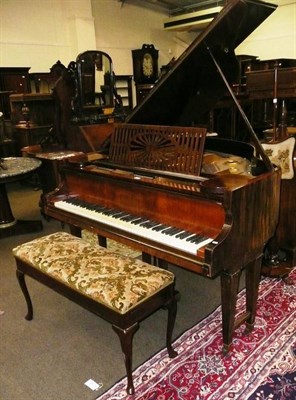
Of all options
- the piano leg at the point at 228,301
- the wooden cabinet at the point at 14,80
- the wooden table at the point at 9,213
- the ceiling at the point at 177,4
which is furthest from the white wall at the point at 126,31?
the piano leg at the point at 228,301

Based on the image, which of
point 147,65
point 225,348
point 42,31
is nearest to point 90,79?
point 42,31

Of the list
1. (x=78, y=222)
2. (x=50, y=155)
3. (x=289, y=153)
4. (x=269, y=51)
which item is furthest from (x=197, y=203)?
(x=269, y=51)

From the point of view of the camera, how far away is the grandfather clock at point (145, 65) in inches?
382

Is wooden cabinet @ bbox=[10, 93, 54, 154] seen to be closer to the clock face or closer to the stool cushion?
the stool cushion

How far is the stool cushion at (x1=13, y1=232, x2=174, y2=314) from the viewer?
1.62 m

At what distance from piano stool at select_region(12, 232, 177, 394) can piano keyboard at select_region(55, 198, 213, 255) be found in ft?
0.62

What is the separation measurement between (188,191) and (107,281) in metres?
0.60

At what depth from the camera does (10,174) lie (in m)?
3.34

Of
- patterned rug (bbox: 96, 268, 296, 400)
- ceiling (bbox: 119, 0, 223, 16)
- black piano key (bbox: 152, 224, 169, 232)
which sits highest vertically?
ceiling (bbox: 119, 0, 223, 16)

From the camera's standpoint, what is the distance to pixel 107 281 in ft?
5.57

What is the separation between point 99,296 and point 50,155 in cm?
274

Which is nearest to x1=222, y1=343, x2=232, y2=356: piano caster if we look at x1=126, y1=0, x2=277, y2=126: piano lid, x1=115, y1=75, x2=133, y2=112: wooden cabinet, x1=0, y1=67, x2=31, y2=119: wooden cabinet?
x1=126, y1=0, x2=277, y2=126: piano lid

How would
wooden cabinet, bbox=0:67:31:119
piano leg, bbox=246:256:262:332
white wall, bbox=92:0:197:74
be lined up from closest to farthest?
piano leg, bbox=246:256:262:332
wooden cabinet, bbox=0:67:31:119
white wall, bbox=92:0:197:74

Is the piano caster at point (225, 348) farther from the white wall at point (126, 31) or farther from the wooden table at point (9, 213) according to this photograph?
the white wall at point (126, 31)
